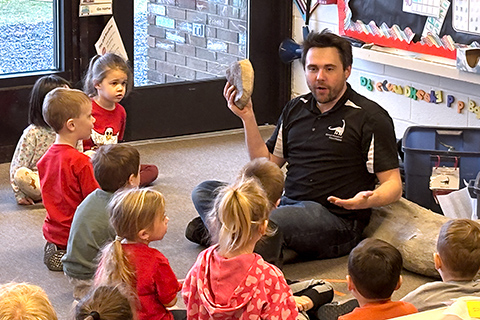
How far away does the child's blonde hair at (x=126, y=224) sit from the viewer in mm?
2389

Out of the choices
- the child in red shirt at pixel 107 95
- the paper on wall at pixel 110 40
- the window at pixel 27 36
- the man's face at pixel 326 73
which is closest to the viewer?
the man's face at pixel 326 73

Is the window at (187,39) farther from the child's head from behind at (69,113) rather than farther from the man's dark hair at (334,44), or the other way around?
the man's dark hair at (334,44)

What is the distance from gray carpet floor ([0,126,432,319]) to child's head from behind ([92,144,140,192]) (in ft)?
1.56

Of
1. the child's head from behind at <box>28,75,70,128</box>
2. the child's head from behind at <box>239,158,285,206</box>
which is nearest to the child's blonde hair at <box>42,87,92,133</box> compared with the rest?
the child's head from behind at <box>28,75,70,128</box>

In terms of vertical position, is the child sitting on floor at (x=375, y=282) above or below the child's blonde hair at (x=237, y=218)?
below

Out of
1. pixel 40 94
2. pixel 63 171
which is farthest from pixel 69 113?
pixel 40 94

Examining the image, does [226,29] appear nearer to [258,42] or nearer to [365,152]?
[258,42]

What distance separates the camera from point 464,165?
364cm

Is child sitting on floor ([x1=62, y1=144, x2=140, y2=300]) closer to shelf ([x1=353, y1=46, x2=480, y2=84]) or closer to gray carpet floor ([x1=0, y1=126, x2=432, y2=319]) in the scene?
gray carpet floor ([x1=0, y1=126, x2=432, y2=319])

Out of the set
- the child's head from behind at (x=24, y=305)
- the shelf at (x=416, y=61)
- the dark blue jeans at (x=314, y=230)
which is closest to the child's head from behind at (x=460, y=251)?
the dark blue jeans at (x=314, y=230)

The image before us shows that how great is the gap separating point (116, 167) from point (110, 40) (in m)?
2.06

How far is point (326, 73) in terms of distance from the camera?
3312 mm

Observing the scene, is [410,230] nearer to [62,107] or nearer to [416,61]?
[416,61]

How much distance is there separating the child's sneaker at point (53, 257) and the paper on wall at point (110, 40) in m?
1.72
